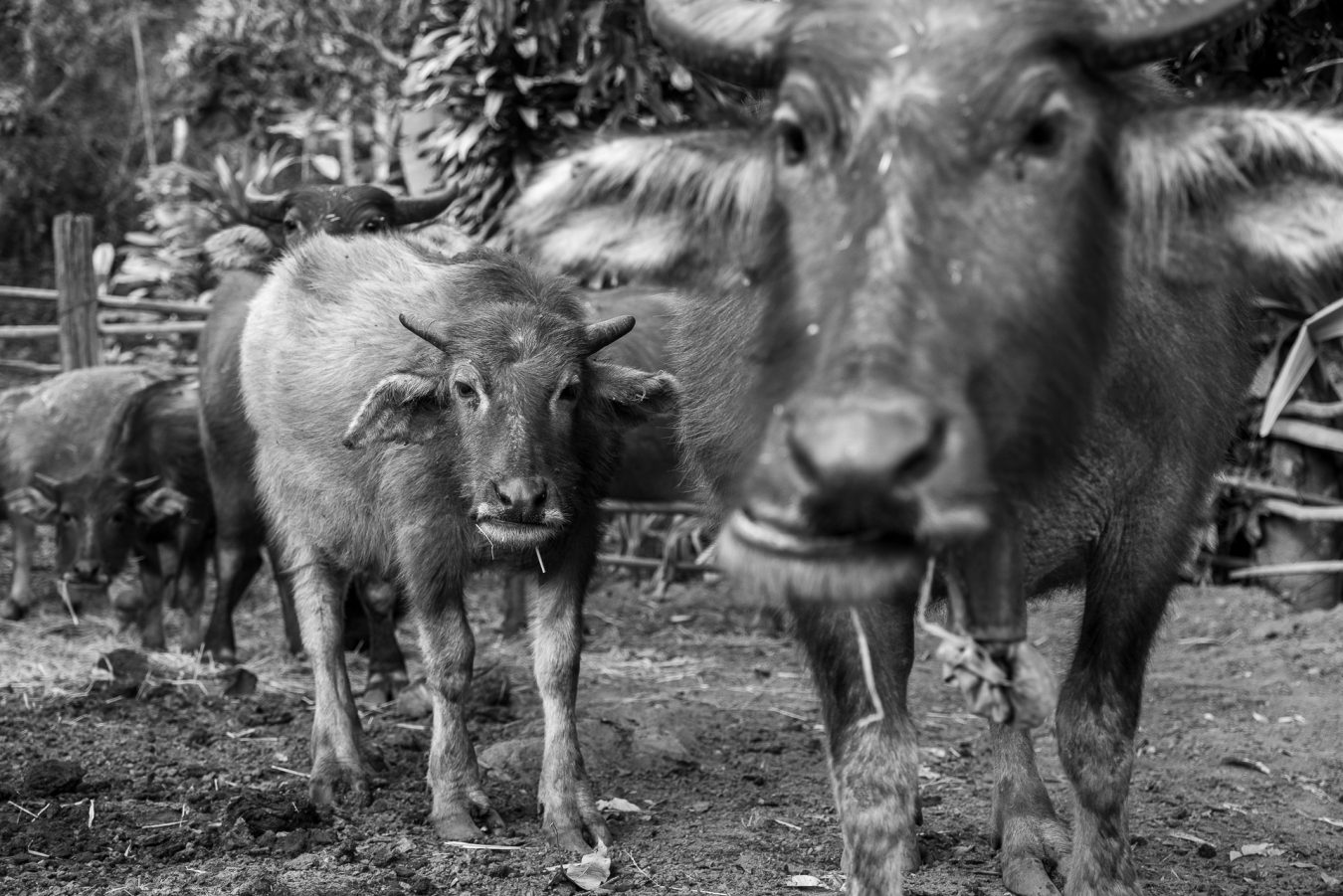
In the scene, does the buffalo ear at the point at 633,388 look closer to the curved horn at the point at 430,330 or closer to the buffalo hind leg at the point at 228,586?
the curved horn at the point at 430,330

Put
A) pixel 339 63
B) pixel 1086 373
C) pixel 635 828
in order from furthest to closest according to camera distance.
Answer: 1. pixel 339 63
2. pixel 635 828
3. pixel 1086 373

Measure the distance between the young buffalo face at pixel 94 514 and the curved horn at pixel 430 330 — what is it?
3.85m

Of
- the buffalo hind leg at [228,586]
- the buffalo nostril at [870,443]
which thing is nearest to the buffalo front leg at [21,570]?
the buffalo hind leg at [228,586]

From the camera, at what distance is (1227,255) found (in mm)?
2861

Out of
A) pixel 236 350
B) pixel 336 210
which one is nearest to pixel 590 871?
pixel 336 210

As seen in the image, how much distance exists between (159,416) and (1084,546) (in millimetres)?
6630

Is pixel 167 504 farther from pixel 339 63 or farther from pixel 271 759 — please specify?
pixel 339 63

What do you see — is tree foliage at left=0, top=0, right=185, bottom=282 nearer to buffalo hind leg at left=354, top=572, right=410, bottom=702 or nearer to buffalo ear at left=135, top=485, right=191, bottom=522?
buffalo ear at left=135, top=485, right=191, bottom=522

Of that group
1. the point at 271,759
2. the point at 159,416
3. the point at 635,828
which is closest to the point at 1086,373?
the point at 635,828

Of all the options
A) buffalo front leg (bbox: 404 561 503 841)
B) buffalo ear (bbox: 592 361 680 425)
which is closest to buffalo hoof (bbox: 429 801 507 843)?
buffalo front leg (bbox: 404 561 503 841)

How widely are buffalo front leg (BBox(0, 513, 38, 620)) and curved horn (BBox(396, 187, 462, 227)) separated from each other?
11.1ft

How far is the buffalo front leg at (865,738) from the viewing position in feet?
10.5

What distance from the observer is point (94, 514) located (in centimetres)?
816

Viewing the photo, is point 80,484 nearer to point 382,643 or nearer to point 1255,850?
point 382,643
